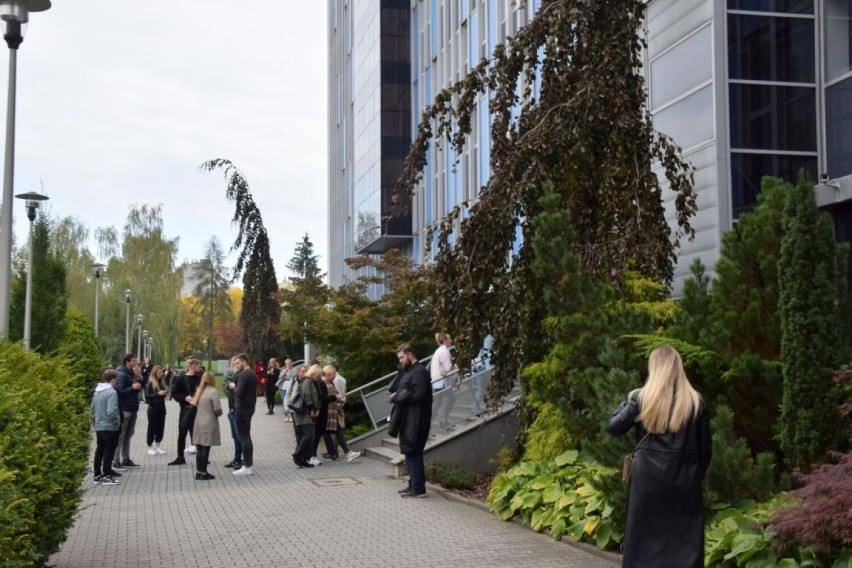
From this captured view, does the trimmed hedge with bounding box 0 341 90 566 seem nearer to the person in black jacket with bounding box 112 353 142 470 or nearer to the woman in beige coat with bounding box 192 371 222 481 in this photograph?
the woman in beige coat with bounding box 192 371 222 481

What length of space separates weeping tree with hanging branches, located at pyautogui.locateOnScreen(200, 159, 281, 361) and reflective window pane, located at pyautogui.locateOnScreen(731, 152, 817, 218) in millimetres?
18552

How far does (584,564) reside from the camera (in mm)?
8242

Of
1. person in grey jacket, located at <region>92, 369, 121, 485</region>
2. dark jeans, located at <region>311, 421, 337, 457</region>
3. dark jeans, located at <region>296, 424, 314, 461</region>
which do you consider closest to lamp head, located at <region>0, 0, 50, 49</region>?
person in grey jacket, located at <region>92, 369, 121, 485</region>

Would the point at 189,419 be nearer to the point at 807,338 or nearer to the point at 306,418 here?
the point at 306,418

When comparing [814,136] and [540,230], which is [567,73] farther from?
[814,136]

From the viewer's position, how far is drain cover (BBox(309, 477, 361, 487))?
1411 centimetres

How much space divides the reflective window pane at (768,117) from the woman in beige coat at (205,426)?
8.80 m

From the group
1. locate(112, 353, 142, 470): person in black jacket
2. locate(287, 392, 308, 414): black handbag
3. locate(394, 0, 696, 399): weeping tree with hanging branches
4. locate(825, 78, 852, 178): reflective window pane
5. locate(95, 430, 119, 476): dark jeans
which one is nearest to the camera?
locate(394, 0, 696, 399): weeping tree with hanging branches

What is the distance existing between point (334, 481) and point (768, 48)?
925cm

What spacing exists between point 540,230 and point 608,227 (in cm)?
159

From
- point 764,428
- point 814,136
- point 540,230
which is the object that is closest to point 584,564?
point 764,428

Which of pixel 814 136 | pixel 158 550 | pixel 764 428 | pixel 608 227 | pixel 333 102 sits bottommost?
pixel 158 550

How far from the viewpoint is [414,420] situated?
1238 cm

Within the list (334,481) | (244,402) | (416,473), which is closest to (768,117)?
(416,473)
